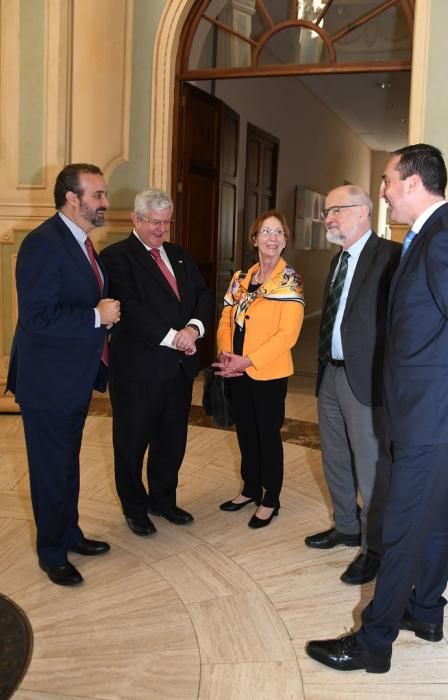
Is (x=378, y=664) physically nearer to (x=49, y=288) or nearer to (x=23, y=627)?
(x=23, y=627)

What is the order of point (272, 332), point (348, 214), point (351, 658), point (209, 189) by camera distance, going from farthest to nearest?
point (209, 189)
point (272, 332)
point (348, 214)
point (351, 658)

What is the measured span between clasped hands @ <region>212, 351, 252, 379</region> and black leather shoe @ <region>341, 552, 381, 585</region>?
39.6 inches

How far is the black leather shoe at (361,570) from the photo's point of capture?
2.95 m

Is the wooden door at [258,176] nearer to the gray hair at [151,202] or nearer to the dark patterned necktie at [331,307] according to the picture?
the gray hair at [151,202]

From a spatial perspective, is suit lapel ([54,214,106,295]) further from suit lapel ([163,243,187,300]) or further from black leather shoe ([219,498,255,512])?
black leather shoe ([219,498,255,512])

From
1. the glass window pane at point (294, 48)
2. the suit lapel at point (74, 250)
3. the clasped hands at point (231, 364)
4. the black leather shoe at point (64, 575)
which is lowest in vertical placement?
the black leather shoe at point (64, 575)

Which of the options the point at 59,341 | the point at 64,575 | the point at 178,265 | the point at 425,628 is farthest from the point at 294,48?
the point at 425,628

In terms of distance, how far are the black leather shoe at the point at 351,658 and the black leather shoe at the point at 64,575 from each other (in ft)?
3.58

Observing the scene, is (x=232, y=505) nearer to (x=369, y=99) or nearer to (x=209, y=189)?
(x=209, y=189)

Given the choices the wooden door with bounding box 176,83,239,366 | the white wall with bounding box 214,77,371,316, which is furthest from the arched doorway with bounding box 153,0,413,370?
the white wall with bounding box 214,77,371,316

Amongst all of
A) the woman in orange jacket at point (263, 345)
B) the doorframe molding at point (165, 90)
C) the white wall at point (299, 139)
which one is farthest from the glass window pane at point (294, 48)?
the woman in orange jacket at point (263, 345)

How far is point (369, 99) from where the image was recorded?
476 inches

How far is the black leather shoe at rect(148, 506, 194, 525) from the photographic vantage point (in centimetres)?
353

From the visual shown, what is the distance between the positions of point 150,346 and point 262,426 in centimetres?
69
